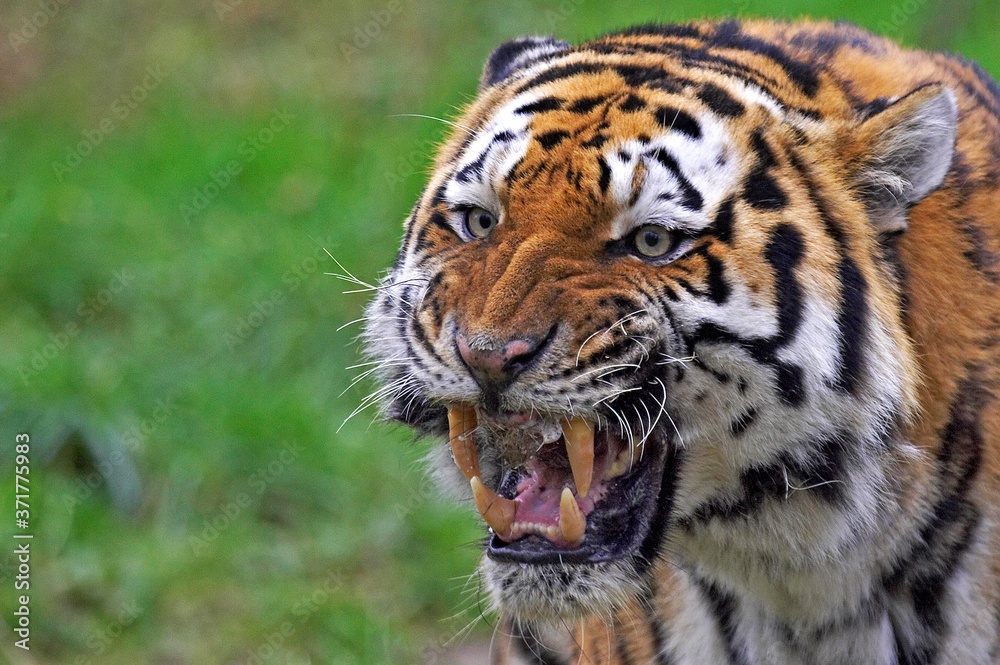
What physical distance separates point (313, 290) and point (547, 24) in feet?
8.62

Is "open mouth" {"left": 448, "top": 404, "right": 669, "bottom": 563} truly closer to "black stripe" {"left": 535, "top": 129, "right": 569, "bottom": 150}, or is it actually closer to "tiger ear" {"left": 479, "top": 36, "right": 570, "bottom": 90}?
"black stripe" {"left": 535, "top": 129, "right": 569, "bottom": 150}

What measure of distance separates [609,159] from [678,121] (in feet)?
0.50

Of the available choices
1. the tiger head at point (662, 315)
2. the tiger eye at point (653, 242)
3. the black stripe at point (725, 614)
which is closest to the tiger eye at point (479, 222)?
the tiger head at point (662, 315)

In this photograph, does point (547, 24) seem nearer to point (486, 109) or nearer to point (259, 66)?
point (259, 66)

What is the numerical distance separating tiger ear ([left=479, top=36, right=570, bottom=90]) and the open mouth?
0.81m

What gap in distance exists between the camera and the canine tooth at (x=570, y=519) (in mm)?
2066

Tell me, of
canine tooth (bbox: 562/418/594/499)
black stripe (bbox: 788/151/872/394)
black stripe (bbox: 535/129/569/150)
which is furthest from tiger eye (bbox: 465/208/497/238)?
black stripe (bbox: 788/151/872/394)

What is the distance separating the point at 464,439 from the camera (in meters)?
2.28

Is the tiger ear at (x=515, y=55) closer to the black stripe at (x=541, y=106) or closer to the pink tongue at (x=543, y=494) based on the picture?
the black stripe at (x=541, y=106)

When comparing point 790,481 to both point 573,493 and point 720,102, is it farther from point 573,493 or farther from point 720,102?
point 720,102

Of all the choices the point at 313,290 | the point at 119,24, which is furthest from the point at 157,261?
the point at 119,24

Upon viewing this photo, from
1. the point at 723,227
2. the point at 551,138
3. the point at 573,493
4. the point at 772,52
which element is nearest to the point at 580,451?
the point at 573,493

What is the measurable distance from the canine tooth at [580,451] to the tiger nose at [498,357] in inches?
6.2

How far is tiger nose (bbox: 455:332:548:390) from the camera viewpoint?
6.55ft
